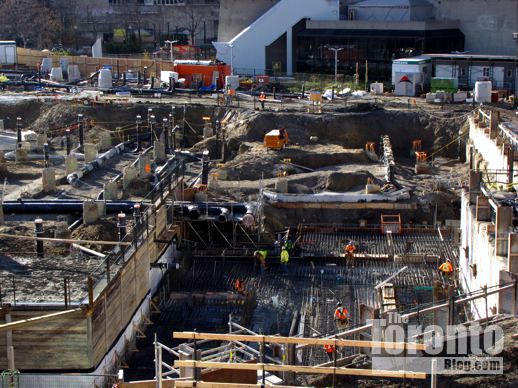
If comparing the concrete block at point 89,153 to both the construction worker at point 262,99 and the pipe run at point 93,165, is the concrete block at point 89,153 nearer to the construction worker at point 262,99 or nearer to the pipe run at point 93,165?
the pipe run at point 93,165

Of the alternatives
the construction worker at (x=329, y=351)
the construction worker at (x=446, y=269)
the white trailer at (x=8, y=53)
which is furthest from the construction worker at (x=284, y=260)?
the white trailer at (x=8, y=53)

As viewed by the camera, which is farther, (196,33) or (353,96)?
(196,33)

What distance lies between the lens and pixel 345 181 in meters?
41.5

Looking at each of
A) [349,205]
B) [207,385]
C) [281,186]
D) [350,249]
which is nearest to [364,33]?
[281,186]

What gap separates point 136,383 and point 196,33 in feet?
244

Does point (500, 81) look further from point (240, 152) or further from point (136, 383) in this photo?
point (136, 383)

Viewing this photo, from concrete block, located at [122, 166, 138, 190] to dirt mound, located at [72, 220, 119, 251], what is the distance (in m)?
6.68

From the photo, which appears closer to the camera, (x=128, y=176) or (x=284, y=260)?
(x=284, y=260)

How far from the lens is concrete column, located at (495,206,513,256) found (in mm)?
25312

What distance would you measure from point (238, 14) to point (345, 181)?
35.4 meters

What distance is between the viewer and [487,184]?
112ft

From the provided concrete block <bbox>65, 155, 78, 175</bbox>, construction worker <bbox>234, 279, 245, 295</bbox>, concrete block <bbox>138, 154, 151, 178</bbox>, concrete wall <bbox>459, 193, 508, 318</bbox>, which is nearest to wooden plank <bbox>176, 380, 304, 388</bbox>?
concrete wall <bbox>459, 193, 508, 318</bbox>

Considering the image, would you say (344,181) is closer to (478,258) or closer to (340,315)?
(478,258)

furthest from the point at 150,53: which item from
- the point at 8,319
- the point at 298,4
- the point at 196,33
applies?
the point at 8,319
